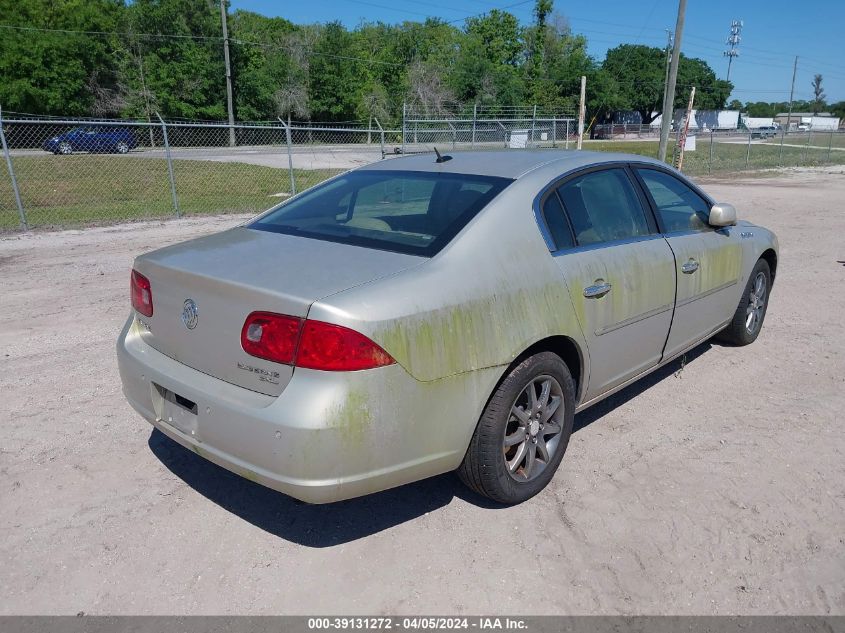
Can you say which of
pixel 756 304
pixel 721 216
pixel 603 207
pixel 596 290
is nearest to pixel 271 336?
pixel 596 290

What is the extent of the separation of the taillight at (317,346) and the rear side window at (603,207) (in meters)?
Answer: 1.46

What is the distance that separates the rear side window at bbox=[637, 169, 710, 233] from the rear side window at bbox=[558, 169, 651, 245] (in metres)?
0.24

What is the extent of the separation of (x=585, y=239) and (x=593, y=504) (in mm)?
1309

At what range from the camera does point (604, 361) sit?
3465 millimetres

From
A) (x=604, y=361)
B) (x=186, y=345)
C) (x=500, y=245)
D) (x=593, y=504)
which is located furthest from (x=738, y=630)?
(x=186, y=345)

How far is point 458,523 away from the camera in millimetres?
3004

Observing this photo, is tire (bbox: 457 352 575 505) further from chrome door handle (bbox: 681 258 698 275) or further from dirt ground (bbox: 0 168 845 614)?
chrome door handle (bbox: 681 258 698 275)

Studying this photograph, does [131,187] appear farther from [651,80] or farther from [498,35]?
[651,80]

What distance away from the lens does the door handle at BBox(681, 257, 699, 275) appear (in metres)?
3.98

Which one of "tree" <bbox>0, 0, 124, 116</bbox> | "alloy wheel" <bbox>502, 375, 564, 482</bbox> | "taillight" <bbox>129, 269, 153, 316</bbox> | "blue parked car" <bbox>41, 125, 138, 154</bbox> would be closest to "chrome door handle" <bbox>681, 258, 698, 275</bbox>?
"alloy wheel" <bbox>502, 375, 564, 482</bbox>

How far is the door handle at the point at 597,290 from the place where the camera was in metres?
3.23

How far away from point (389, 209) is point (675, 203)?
2.01m

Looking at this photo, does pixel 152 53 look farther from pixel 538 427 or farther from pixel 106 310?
pixel 538 427

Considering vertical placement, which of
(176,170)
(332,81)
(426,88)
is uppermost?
(332,81)
